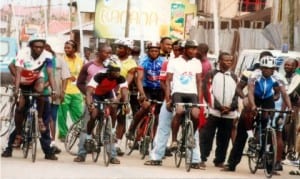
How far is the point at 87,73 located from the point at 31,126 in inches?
56.5

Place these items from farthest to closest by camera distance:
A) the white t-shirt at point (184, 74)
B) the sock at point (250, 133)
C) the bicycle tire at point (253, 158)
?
the sock at point (250, 133) → the white t-shirt at point (184, 74) → the bicycle tire at point (253, 158)

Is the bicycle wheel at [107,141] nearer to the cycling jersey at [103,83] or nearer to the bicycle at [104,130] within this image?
the bicycle at [104,130]

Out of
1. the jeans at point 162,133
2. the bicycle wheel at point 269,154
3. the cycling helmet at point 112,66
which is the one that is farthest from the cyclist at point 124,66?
the bicycle wheel at point 269,154

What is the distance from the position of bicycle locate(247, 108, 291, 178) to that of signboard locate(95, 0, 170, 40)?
18918 millimetres

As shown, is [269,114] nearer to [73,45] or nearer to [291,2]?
[73,45]

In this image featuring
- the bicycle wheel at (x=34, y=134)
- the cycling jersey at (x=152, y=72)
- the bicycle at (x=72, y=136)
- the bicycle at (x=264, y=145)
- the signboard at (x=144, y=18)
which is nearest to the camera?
the bicycle at (x=264, y=145)

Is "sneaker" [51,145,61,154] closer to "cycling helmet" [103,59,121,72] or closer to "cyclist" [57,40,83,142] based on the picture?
Result: "cyclist" [57,40,83,142]

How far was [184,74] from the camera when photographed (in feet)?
49.6

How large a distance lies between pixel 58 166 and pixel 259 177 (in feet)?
9.49

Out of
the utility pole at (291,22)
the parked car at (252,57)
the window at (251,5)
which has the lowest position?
the parked car at (252,57)

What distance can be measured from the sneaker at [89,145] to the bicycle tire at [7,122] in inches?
47.2

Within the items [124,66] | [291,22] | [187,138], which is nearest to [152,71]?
[124,66]

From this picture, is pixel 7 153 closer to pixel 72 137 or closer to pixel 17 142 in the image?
pixel 17 142

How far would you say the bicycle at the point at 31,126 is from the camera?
14.8 m
